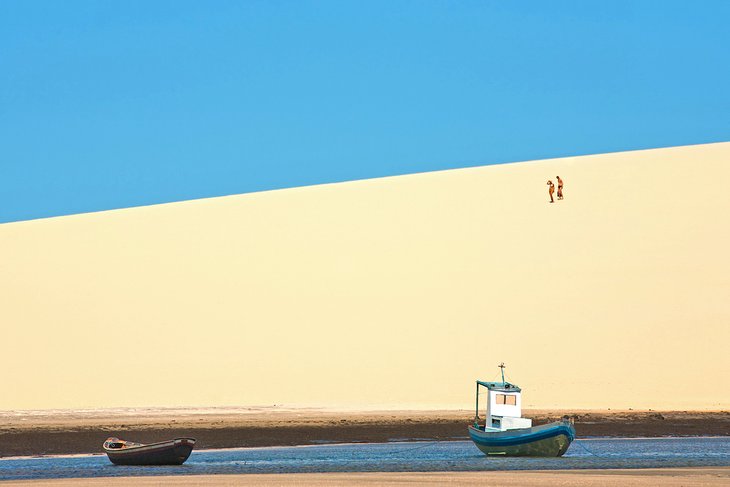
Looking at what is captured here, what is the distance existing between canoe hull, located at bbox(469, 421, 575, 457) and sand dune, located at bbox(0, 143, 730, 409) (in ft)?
21.0

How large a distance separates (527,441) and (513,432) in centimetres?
28

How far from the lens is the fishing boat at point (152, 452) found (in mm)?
21078

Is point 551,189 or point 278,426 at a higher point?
point 551,189

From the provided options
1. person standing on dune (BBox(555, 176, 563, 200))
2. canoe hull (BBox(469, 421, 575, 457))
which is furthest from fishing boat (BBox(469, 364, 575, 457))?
person standing on dune (BBox(555, 176, 563, 200))

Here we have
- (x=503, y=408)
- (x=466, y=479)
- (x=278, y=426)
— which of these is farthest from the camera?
(x=278, y=426)

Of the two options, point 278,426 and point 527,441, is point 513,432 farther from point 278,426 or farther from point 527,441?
point 278,426

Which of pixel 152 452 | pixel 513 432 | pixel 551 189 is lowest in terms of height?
pixel 152 452

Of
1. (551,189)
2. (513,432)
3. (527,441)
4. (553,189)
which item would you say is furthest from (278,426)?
Result: (553,189)

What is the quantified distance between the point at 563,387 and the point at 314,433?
22.9 feet

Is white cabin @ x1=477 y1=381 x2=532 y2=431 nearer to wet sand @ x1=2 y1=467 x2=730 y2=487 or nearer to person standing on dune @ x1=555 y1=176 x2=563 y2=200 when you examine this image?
wet sand @ x1=2 y1=467 x2=730 y2=487

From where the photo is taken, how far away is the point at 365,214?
49.8 metres

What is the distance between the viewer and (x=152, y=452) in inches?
834

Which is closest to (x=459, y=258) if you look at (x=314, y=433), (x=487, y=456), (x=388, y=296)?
(x=388, y=296)

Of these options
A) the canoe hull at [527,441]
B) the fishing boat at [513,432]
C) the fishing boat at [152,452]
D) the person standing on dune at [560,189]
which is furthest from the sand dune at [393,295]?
the fishing boat at [152,452]
